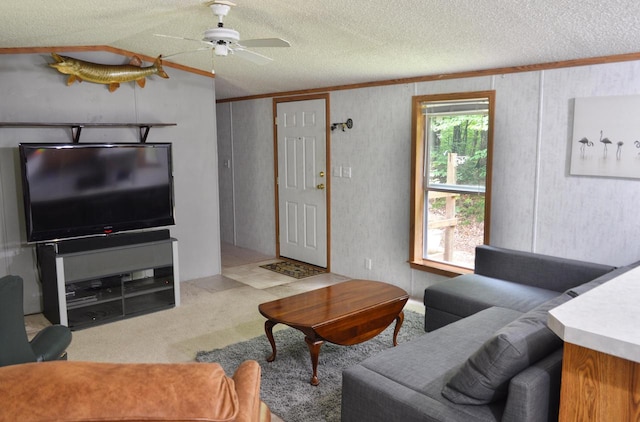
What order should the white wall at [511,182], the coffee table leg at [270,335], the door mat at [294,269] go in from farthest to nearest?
1. the door mat at [294,269]
2. the white wall at [511,182]
3. the coffee table leg at [270,335]

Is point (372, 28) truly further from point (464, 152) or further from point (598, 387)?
point (598, 387)

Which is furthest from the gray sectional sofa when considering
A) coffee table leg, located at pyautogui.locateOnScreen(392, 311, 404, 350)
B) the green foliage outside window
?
the green foliage outside window

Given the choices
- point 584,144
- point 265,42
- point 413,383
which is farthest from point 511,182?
point 413,383

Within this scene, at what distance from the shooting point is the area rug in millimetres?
2886

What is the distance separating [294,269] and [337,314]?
281 centimetres

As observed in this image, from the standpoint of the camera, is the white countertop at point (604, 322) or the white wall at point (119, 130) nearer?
the white countertop at point (604, 322)

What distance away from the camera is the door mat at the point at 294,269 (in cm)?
578

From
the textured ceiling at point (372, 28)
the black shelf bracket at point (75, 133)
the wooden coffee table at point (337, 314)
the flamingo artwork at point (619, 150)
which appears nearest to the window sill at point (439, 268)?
the wooden coffee table at point (337, 314)

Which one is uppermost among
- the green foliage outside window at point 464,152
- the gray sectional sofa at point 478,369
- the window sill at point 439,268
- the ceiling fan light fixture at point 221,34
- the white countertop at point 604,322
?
the ceiling fan light fixture at point 221,34

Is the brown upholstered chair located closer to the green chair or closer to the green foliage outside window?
the green chair

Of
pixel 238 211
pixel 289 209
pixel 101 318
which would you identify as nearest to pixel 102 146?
pixel 101 318

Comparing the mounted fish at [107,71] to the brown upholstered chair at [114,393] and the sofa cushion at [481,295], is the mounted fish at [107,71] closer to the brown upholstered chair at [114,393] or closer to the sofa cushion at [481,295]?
the sofa cushion at [481,295]

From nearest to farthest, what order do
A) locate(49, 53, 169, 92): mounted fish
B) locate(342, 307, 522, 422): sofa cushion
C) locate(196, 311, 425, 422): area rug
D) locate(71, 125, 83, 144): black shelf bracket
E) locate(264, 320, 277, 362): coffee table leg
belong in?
locate(342, 307, 522, 422): sofa cushion < locate(196, 311, 425, 422): area rug < locate(264, 320, 277, 362): coffee table leg < locate(49, 53, 169, 92): mounted fish < locate(71, 125, 83, 144): black shelf bracket

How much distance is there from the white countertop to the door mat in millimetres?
4171
